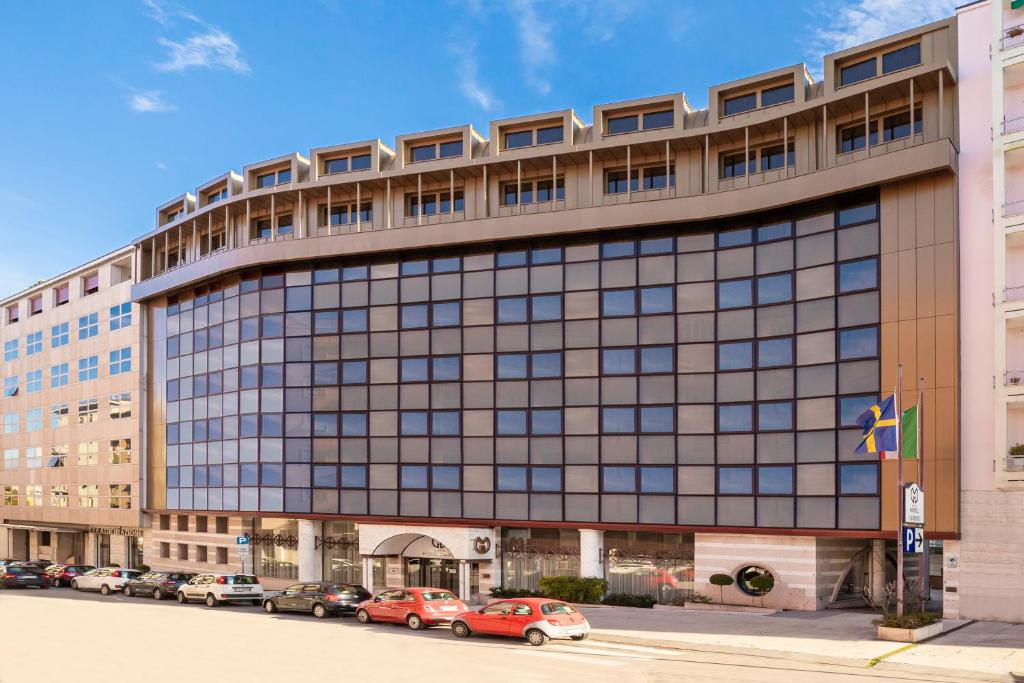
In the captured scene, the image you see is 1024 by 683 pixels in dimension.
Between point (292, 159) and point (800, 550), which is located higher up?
point (292, 159)

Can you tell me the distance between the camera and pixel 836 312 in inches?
1495

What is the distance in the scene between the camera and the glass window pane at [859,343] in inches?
1453

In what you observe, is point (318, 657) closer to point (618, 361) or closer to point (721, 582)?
point (721, 582)

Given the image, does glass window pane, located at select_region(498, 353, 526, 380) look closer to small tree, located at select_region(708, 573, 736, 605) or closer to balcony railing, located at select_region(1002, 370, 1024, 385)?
small tree, located at select_region(708, 573, 736, 605)

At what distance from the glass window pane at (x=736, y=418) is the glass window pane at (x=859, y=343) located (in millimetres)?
4514

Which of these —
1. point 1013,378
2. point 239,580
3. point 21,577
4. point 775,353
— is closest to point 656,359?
point 775,353

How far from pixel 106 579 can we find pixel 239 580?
12149mm

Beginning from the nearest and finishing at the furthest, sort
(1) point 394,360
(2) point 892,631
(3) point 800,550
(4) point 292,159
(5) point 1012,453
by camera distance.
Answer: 1. (2) point 892,631
2. (5) point 1012,453
3. (3) point 800,550
4. (1) point 394,360
5. (4) point 292,159

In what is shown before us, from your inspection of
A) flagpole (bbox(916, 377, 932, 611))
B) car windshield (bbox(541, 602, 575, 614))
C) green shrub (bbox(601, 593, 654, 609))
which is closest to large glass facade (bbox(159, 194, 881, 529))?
flagpole (bbox(916, 377, 932, 611))

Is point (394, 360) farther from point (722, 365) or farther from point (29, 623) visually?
point (29, 623)

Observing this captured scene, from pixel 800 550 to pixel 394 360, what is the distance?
2080cm

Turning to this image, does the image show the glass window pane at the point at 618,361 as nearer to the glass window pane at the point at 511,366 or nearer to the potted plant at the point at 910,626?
the glass window pane at the point at 511,366

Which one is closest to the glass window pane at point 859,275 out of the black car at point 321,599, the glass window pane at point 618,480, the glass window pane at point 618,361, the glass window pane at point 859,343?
the glass window pane at point 859,343

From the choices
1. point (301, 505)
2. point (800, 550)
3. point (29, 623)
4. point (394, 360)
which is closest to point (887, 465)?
point (800, 550)
